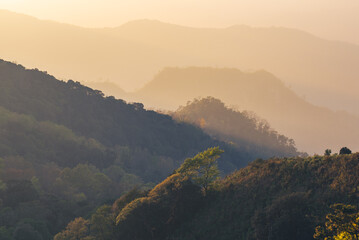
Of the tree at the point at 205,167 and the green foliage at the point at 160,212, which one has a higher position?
the tree at the point at 205,167

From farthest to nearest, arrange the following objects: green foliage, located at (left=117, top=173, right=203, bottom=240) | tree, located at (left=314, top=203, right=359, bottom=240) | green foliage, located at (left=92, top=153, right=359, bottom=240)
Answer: green foliage, located at (left=117, top=173, right=203, bottom=240) → green foliage, located at (left=92, top=153, right=359, bottom=240) → tree, located at (left=314, top=203, right=359, bottom=240)

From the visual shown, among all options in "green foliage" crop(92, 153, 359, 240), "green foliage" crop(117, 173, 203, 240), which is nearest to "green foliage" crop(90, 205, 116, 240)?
"green foliage" crop(92, 153, 359, 240)

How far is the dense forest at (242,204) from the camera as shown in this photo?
220ft

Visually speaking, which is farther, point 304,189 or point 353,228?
point 304,189

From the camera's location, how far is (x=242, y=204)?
78562mm

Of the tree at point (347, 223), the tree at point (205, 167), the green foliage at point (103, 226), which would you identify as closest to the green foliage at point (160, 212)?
the tree at point (205, 167)

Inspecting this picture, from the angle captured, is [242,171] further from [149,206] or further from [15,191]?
[15,191]

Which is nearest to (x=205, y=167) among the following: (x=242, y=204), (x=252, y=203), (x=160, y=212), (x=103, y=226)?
(x=160, y=212)

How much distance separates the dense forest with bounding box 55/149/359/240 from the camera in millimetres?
67000

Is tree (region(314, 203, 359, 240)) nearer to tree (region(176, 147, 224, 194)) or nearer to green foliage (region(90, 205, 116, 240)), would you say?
tree (region(176, 147, 224, 194))

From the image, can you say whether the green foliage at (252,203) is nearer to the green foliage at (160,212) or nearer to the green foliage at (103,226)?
the green foliage at (160,212)

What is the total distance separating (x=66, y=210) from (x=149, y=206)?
41.3 meters

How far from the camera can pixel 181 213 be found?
8100cm

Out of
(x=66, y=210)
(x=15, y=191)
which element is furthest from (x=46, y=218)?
(x=15, y=191)
